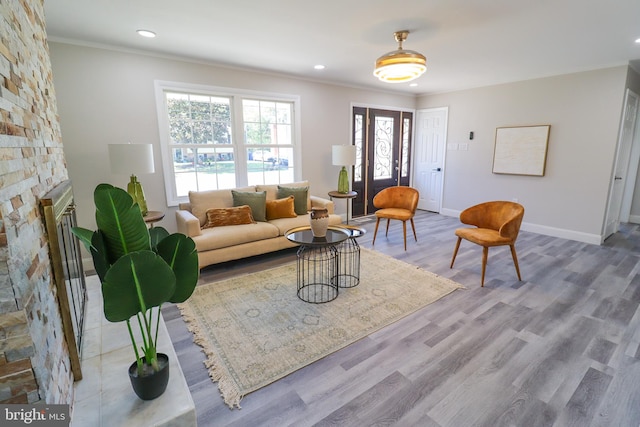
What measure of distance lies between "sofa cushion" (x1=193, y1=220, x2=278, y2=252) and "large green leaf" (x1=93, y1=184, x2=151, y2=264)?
202 centimetres

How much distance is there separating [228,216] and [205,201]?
37cm

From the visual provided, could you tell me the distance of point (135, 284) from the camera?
3.54ft

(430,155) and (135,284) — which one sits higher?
(430,155)

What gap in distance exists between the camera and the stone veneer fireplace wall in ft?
2.78

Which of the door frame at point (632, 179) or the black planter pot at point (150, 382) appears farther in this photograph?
the door frame at point (632, 179)

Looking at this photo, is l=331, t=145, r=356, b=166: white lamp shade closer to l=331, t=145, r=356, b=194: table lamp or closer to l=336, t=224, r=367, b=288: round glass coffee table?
l=331, t=145, r=356, b=194: table lamp

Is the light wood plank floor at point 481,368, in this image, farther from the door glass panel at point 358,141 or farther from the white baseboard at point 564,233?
the door glass panel at point 358,141

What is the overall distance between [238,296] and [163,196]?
1.83 metres

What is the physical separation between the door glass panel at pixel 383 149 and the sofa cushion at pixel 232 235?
3.10 metres

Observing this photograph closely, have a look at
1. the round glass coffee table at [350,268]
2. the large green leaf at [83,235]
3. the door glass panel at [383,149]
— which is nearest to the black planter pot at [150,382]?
the large green leaf at [83,235]

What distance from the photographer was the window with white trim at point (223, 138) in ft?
12.5

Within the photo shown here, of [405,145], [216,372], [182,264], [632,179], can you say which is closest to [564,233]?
[632,179]

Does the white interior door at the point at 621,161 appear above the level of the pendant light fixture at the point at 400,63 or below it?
below

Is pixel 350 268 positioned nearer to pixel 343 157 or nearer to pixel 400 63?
pixel 343 157
